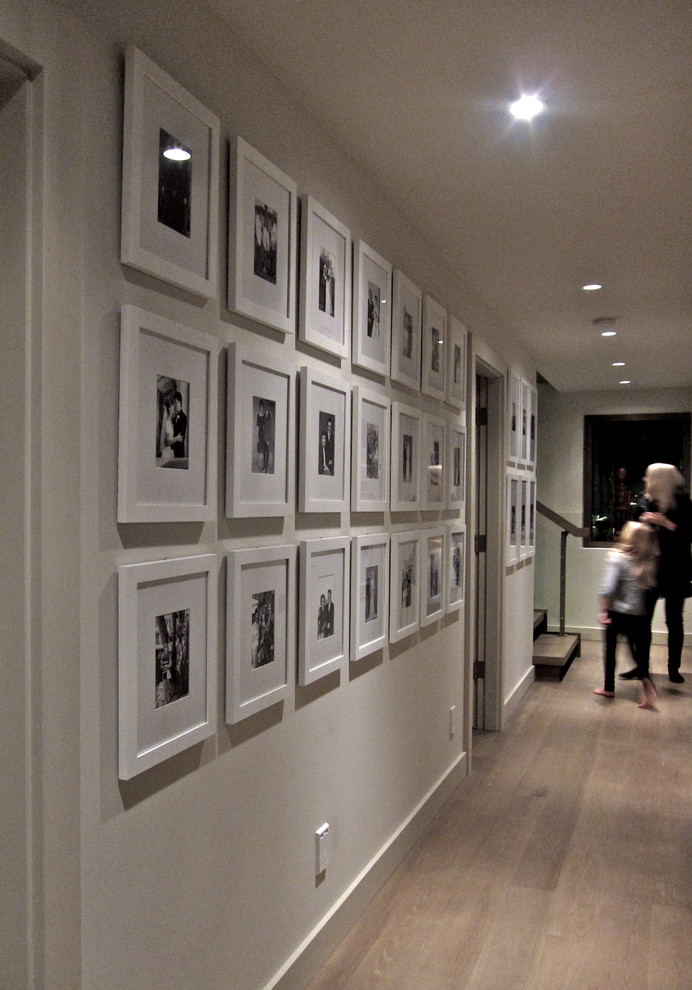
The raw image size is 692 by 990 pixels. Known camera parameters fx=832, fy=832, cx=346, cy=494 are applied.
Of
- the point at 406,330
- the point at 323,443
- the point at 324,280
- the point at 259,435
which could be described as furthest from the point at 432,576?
the point at 259,435

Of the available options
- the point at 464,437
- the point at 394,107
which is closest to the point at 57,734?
the point at 394,107

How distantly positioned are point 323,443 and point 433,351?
128 centimetres

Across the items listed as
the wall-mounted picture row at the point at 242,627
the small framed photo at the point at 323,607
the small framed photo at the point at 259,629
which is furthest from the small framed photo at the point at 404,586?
the small framed photo at the point at 259,629

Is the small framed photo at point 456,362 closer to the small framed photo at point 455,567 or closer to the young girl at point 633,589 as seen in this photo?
the small framed photo at point 455,567

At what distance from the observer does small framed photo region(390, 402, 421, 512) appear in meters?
2.97

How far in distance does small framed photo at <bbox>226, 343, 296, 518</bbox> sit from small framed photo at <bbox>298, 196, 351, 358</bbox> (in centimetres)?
21

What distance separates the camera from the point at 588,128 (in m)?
2.36

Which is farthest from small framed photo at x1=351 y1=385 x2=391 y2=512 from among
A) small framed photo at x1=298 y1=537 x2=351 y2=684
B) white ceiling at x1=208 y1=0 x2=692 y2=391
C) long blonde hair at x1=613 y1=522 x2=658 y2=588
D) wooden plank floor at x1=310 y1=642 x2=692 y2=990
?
long blonde hair at x1=613 y1=522 x2=658 y2=588

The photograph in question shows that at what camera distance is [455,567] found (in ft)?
12.8

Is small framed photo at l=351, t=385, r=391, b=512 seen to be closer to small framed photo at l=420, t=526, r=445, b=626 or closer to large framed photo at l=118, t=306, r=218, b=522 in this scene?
small framed photo at l=420, t=526, r=445, b=626

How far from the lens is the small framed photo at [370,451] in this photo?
2602 millimetres

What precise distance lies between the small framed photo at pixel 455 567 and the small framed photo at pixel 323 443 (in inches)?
52.1

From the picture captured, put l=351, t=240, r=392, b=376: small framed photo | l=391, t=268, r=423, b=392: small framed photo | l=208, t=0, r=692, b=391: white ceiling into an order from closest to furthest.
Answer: l=208, t=0, r=692, b=391: white ceiling, l=351, t=240, r=392, b=376: small framed photo, l=391, t=268, r=423, b=392: small framed photo

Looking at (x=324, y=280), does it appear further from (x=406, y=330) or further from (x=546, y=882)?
(x=546, y=882)
